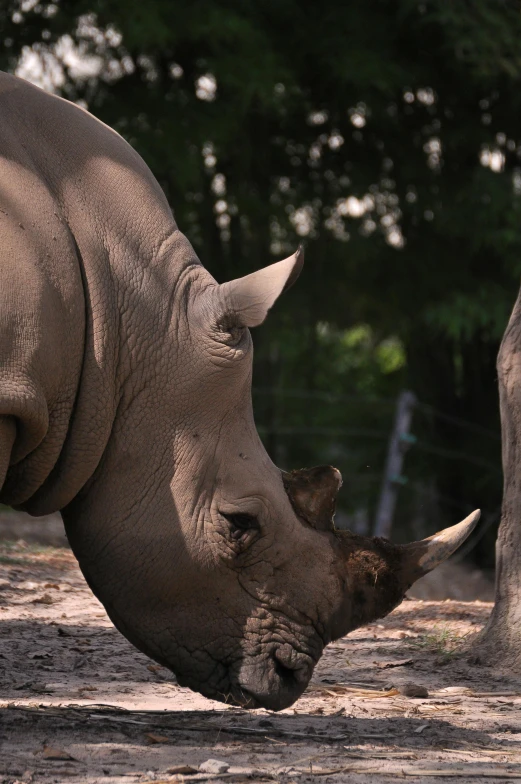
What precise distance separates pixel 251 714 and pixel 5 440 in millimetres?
1596

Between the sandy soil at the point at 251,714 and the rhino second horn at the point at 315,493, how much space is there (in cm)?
75

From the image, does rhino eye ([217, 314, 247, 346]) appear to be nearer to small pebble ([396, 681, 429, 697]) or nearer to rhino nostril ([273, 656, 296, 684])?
rhino nostril ([273, 656, 296, 684])

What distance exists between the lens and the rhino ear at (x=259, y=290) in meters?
3.79

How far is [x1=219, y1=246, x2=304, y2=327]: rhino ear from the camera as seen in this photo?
379 centimetres

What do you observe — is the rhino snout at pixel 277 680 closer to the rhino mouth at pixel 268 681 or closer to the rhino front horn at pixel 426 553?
the rhino mouth at pixel 268 681

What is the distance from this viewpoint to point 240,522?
4.09 meters

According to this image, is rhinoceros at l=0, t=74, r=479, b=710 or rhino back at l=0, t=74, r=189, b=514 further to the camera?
rhinoceros at l=0, t=74, r=479, b=710

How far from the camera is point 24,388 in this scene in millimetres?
3621

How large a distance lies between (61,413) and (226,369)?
57 cm

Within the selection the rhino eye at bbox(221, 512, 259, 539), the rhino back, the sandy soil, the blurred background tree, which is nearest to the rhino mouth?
the sandy soil

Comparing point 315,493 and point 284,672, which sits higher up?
point 315,493

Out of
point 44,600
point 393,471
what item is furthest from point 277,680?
point 393,471

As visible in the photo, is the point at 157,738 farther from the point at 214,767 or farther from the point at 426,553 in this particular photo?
the point at 426,553

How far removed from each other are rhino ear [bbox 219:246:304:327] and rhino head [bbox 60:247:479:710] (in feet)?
0.06
